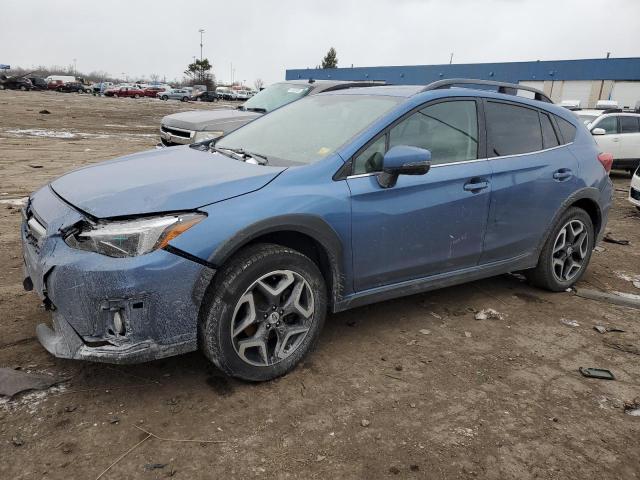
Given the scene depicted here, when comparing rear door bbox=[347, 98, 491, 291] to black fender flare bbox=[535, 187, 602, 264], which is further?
black fender flare bbox=[535, 187, 602, 264]

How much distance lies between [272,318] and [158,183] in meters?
0.99

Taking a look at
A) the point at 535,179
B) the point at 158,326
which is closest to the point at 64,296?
the point at 158,326

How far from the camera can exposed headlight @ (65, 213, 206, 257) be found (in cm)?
260

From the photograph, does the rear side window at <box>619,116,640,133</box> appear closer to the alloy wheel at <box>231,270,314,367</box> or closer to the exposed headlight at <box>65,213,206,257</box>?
the alloy wheel at <box>231,270,314,367</box>

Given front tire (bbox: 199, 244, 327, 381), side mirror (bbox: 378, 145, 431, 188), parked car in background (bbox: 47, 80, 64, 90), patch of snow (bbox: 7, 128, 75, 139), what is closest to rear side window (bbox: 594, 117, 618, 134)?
side mirror (bbox: 378, 145, 431, 188)

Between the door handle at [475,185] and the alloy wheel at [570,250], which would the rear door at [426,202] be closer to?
the door handle at [475,185]

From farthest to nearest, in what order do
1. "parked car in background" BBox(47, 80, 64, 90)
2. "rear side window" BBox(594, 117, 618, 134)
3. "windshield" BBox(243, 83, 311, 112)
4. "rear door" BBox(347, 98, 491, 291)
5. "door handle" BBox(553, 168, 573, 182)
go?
"parked car in background" BBox(47, 80, 64, 90) < "rear side window" BBox(594, 117, 618, 134) < "windshield" BBox(243, 83, 311, 112) < "door handle" BBox(553, 168, 573, 182) < "rear door" BBox(347, 98, 491, 291)

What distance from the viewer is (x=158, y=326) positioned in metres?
2.65

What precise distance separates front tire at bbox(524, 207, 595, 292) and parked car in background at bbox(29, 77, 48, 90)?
6247 cm

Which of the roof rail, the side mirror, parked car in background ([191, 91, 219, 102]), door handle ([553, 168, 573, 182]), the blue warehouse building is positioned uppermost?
the blue warehouse building

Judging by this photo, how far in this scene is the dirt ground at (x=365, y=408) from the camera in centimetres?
245

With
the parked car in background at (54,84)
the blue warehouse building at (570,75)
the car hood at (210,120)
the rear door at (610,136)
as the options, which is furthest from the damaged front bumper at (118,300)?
the parked car in background at (54,84)

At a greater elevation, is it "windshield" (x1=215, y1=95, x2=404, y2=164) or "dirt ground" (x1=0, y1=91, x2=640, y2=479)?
"windshield" (x1=215, y1=95, x2=404, y2=164)

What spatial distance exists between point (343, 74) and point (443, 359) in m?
65.4
